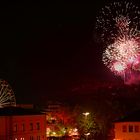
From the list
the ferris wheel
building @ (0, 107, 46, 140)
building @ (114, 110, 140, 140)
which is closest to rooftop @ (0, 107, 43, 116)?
building @ (0, 107, 46, 140)

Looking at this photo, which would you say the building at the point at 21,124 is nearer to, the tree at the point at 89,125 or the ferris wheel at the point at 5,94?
the ferris wheel at the point at 5,94

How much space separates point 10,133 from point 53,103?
1027 inches

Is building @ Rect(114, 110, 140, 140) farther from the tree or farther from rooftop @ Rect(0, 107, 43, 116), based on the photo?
rooftop @ Rect(0, 107, 43, 116)

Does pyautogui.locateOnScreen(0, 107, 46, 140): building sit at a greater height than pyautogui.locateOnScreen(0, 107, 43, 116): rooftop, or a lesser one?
lesser

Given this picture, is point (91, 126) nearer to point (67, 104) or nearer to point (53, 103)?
point (67, 104)

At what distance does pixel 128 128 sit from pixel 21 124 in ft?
40.6

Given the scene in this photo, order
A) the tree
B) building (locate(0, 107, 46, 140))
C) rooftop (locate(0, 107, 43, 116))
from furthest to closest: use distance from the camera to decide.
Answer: the tree, rooftop (locate(0, 107, 43, 116)), building (locate(0, 107, 46, 140))

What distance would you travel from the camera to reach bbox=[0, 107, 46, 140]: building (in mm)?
49003

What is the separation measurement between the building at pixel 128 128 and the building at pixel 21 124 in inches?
417

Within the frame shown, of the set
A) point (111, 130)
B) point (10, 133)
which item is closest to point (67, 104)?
point (111, 130)

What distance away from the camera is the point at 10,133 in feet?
161

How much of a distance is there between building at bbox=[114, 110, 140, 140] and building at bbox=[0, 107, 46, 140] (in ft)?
34.7

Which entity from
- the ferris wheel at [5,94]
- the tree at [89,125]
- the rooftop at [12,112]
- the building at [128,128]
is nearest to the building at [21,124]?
the rooftop at [12,112]

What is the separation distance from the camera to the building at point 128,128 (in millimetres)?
47000
